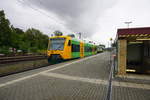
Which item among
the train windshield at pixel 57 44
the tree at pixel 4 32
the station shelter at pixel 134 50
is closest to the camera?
the station shelter at pixel 134 50

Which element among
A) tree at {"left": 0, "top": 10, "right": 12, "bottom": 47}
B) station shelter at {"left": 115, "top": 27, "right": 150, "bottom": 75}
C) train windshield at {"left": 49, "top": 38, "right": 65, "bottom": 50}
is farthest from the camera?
tree at {"left": 0, "top": 10, "right": 12, "bottom": 47}

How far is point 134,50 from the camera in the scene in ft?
28.5

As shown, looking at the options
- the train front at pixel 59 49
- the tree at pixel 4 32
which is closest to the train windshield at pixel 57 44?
the train front at pixel 59 49

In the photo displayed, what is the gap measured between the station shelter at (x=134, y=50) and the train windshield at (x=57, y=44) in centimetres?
635

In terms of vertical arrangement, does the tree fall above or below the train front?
above

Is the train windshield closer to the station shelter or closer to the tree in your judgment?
the station shelter

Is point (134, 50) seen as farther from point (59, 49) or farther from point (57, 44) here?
point (57, 44)

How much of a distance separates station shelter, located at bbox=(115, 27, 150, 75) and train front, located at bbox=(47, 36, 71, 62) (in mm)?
5866

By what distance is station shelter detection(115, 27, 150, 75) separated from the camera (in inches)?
244

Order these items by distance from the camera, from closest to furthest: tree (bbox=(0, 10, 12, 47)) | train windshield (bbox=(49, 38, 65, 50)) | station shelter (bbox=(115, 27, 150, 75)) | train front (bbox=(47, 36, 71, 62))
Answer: station shelter (bbox=(115, 27, 150, 75)), train front (bbox=(47, 36, 71, 62)), train windshield (bbox=(49, 38, 65, 50)), tree (bbox=(0, 10, 12, 47))

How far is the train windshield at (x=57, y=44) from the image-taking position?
12026 mm

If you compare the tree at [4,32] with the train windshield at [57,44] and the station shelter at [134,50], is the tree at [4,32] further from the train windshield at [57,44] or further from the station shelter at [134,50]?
the station shelter at [134,50]

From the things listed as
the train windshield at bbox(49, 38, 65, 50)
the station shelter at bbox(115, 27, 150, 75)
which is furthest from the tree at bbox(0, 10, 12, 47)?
the station shelter at bbox(115, 27, 150, 75)

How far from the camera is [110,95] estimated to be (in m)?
4.12
